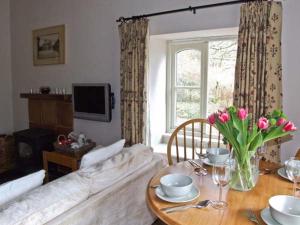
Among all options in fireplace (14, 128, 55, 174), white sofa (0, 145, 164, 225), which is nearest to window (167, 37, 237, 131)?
white sofa (0, 145, 164, 225)

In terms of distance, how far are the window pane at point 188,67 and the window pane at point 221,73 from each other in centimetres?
16

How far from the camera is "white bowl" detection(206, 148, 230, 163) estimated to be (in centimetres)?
169

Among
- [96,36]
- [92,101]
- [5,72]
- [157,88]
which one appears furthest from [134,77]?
[5,72]

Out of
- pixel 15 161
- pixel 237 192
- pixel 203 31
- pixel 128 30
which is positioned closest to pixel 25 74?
pixel 15 161

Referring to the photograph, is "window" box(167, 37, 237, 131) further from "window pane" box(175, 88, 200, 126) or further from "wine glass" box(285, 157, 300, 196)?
"wine glass" box(285, 157, 300, 196)

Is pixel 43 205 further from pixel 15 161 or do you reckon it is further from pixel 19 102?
pixel 19 102

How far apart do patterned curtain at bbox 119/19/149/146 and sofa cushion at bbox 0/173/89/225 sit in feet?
5.27

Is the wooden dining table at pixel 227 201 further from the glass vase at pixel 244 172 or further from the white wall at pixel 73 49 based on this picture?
the white wall at pixel 73 49

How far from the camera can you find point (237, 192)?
53.5 inches

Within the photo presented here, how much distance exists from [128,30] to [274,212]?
2621mm

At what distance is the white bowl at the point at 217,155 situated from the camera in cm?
169

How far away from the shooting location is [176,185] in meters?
1.39

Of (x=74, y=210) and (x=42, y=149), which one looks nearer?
(x=74, y=210)

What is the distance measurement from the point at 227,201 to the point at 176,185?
263 millimetres
